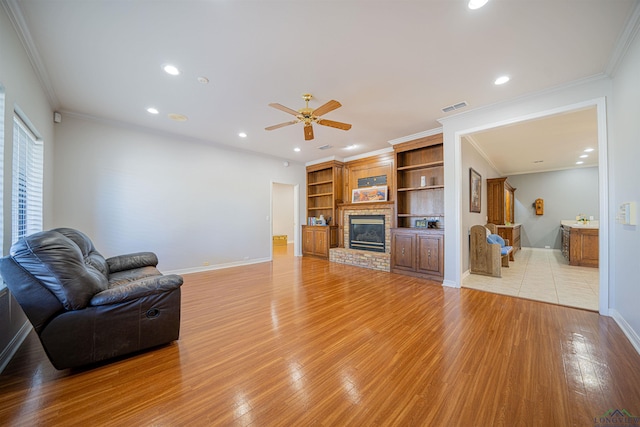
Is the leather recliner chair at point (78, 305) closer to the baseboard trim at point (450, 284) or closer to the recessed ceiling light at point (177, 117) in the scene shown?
the recessed ceiling light at point (177, 117)

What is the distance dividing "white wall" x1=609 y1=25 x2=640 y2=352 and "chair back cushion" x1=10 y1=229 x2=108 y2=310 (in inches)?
181

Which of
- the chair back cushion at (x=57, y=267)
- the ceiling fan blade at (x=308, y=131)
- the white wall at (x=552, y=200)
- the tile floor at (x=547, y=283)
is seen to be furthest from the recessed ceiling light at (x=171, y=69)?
the white wall at (x=552, y=200)

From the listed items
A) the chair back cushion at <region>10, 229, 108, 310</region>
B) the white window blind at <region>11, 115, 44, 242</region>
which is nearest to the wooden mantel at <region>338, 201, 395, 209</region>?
the chair back cushion at <region>10, 229, 108, 310</region>

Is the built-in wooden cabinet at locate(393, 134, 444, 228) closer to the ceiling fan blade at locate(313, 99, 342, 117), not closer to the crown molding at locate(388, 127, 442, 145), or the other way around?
the crown molding at locate(388, 127, 442, 145)

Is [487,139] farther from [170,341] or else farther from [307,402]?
[170,341]

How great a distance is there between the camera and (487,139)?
511 cm

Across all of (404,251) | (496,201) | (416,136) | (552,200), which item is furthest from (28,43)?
(552,200)

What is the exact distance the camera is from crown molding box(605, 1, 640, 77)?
6.61 feet

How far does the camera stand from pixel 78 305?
177 centimetres

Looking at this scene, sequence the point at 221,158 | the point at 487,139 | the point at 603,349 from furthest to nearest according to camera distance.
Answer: the point at 221,158 → the point at 487,139 → the point at 603,349

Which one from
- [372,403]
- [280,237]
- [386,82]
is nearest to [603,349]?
[372,403]

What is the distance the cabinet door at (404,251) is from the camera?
4805mm

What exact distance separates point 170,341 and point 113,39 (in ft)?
9.55

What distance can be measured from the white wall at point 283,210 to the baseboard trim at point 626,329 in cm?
939
